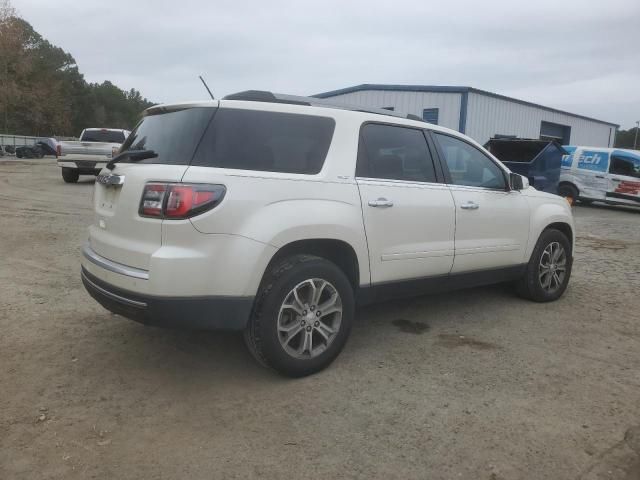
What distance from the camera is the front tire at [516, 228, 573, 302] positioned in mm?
5098

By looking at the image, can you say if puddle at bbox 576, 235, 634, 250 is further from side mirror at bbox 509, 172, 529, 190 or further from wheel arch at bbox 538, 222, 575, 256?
side mirror at bbox 509, 172, 529, 190

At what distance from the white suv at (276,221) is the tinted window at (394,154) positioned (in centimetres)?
1

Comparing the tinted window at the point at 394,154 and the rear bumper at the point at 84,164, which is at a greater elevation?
the tinted window at the point at 394,154

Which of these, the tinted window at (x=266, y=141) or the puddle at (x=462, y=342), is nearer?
the tinted window at (x=266, y=141)

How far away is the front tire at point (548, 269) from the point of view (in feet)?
16.7

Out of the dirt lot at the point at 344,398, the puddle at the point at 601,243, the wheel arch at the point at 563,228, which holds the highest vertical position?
the wheel arch at the point at 563,228

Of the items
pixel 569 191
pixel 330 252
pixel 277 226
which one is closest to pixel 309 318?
pixel 330 252

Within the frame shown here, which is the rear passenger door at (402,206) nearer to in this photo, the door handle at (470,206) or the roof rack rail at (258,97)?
the door handle at (470,206)

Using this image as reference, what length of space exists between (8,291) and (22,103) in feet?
189

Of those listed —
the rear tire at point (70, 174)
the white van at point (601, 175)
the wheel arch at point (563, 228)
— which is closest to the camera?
the wheel arch at point (563, 228)

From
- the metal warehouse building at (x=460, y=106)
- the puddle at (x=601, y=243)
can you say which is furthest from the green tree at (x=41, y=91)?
the puddle at (x=601, y=243)

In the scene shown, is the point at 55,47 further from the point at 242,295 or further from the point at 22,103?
the point at 242,295

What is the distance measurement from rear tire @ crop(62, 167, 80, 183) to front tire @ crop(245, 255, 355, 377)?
14.6 m

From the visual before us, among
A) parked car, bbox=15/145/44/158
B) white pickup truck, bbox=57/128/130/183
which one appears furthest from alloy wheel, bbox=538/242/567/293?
parked car, bbox=15/145/44/158
